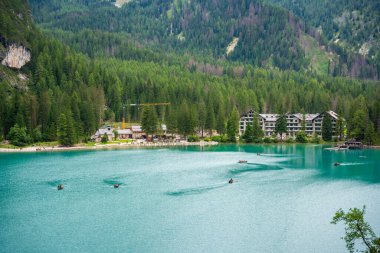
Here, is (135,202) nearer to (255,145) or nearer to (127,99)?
(255,145)

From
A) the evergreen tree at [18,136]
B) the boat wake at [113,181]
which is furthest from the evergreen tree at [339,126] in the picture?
the evergreen tree at [18,136]

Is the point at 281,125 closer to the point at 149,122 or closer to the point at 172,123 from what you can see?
the point at 172,123

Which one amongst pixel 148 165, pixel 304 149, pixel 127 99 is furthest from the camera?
pixel 127 99

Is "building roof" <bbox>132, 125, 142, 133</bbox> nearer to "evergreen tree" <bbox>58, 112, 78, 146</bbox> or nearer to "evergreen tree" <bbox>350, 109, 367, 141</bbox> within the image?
"evergreen tree" <bbox>58, 112, 78, 146</bbox>

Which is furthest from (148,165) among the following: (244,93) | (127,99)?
(244,93)

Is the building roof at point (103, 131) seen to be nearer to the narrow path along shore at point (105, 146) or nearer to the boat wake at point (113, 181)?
the narrow path along shore at point (105, 146)

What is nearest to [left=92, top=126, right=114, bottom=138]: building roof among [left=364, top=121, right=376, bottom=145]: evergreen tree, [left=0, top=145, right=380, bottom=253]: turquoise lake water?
[left=0, top=145, right=380, bottom=253]: turquoise lake water

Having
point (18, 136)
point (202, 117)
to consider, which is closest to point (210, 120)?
point (202, 117)
